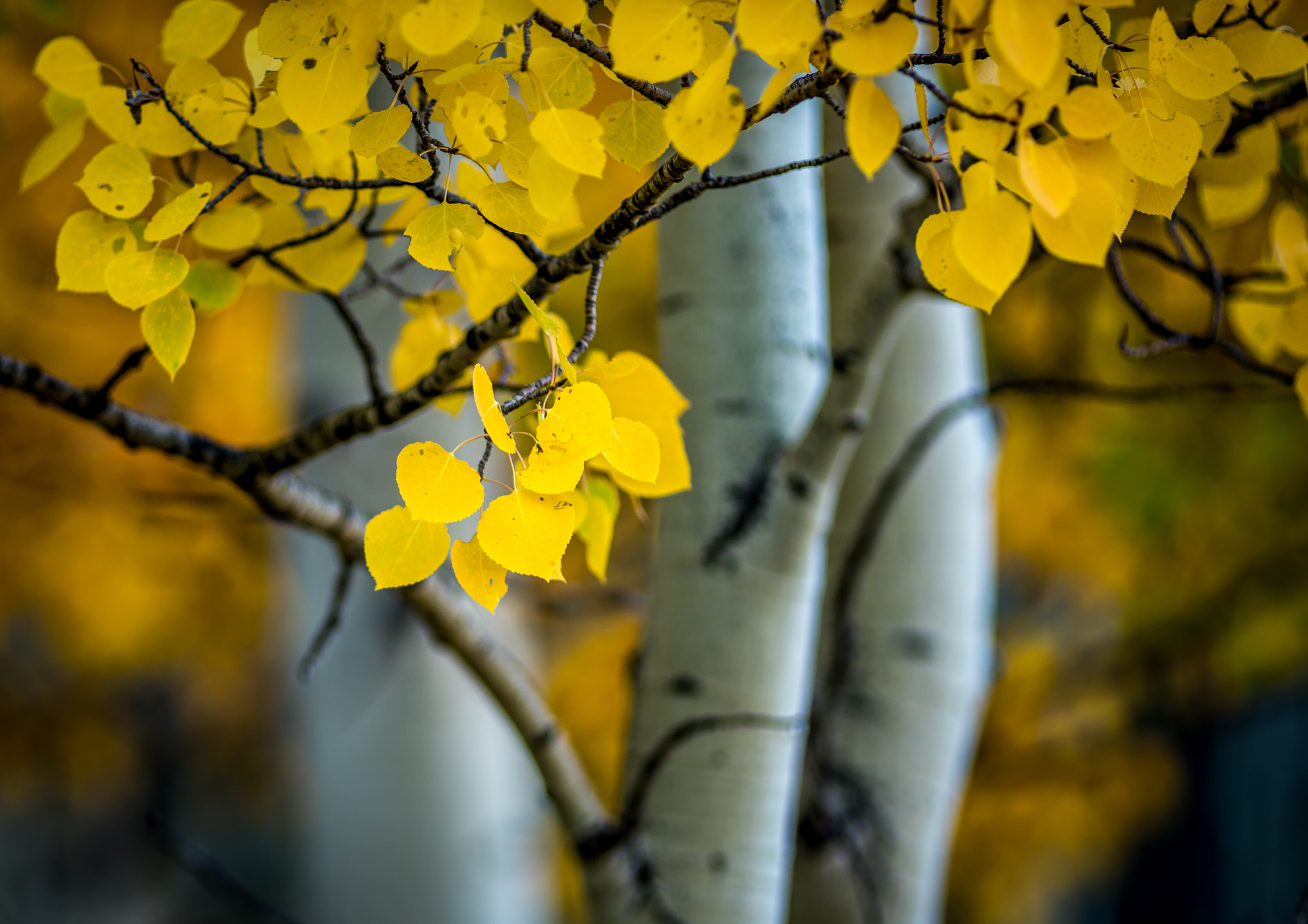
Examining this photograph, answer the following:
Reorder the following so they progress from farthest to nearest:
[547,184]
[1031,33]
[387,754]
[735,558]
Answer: [387,754] < [735,558] < [547,184] < [1031,33]

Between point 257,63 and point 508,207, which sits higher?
point 257,63

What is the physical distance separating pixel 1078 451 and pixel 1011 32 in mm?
4090

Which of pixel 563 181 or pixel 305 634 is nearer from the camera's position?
pixel 563 181

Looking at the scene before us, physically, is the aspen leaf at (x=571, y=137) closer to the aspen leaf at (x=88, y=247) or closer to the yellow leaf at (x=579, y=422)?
the yellow leaf at (x=579, y=422)

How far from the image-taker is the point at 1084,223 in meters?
0.36

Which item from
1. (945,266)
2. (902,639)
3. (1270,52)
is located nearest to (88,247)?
(945,266)

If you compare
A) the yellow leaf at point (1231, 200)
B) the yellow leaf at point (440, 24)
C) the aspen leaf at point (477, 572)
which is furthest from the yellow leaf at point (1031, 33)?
the yellow leaf at point (1231, 200)

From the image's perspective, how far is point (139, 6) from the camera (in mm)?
3439

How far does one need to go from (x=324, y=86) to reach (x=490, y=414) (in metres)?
0.20

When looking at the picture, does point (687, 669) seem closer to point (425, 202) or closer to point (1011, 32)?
point (425, 202)

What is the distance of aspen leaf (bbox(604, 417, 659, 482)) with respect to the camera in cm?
40

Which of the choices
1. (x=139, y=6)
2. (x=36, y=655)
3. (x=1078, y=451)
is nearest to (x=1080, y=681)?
(x=1078, y=451)

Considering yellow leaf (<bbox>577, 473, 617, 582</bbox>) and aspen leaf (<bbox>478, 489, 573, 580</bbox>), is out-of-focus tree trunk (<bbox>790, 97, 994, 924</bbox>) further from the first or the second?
aspen leaf (<bbox>478, 489, 573, 580</bbox>)

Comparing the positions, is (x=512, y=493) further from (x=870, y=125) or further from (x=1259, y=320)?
(x=1259, y=320)
